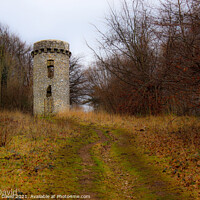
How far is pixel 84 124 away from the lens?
42.8 ft

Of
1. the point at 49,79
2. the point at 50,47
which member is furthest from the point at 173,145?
the point at 50,47

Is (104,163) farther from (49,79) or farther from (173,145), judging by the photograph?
(49,79)

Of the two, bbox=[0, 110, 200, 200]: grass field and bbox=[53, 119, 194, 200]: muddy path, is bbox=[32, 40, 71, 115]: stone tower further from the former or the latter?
bbox=[53, 119, 194, 200]: muddy path

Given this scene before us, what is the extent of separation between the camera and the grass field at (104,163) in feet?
13.8

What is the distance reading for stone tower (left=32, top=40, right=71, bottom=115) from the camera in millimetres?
17484

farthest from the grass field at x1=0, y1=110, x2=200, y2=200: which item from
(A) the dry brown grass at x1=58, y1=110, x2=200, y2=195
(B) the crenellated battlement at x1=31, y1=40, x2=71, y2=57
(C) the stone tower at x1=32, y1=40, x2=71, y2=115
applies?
(B) the crenellated battlement at x1=31, y1=40, x2=71, y2=57

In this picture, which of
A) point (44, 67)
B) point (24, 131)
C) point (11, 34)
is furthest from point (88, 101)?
point (24, 131)

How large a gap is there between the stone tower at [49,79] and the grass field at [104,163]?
294 inches

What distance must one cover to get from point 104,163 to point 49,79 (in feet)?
42.2

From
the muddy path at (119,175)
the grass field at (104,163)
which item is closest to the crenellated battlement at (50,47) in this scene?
the grass field at (104,163)

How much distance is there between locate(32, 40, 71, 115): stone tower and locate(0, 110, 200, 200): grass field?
24.5 feet

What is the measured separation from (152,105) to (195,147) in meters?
7.15

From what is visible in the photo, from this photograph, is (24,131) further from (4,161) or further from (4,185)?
(4,185)

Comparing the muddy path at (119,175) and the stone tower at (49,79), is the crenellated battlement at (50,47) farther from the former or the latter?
the muddy path at (119,175)
